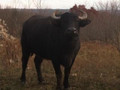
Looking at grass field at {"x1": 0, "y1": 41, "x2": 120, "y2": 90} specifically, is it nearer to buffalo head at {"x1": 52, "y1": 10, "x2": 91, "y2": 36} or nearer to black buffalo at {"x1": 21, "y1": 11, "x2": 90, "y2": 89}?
black buffalo at {"x1": 21, "y1": 11, "x2": 90, "y2": 89}

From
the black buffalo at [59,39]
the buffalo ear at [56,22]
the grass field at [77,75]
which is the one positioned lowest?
the grass field at [77,75]

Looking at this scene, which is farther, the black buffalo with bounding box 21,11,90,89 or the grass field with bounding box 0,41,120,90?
the grass field with bounding box 0,41,120,90

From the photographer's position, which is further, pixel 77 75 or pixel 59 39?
pixel 77 75

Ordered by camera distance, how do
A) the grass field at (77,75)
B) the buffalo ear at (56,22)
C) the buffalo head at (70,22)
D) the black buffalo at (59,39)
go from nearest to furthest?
the buffalo head at (70,22)
the black buffalo at (59,39)
the buffalo ear at (56,22)
the grass field at (77,75)

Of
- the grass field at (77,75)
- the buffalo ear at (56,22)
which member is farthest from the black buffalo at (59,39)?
the grass field at (77,75)

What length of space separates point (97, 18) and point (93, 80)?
1036cm

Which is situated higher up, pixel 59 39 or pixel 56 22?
pixel 56 22

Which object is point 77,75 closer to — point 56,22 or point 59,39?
point 59,39

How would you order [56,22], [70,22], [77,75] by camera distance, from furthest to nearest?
1. [77,75]
2. [56,22]
3. [70,22]

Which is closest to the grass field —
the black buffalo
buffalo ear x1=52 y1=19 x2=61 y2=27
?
the black buffalo

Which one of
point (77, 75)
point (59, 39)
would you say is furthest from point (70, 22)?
point (77, 75)

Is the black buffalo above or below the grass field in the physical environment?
above

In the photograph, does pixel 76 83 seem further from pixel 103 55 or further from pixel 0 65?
pixel 103 55

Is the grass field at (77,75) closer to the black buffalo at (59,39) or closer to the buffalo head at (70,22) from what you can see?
the black buffalo at (59,39)
